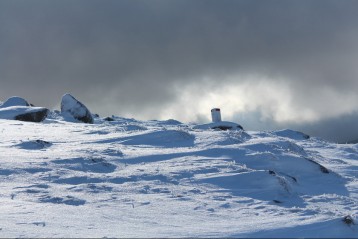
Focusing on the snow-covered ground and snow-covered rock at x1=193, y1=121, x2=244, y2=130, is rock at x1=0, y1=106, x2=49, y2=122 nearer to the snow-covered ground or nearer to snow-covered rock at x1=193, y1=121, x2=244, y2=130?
snow-covered rock at x1=193, y1=121, x2=244, y2=130

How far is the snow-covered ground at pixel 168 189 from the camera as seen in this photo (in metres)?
7.78

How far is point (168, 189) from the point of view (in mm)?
10289

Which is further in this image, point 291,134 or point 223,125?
point 223,125

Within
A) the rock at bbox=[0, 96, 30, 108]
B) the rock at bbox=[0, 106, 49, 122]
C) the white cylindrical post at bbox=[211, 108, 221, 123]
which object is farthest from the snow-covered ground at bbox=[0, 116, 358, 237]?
the rock at bbox=[0, 96, 30, 108]

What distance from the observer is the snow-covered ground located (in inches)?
306

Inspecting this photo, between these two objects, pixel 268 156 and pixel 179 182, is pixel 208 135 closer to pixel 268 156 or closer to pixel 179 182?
pixel 268 156

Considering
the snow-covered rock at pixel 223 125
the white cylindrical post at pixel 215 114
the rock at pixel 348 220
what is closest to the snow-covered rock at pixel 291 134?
the snow-covered rock at pixel 223 125

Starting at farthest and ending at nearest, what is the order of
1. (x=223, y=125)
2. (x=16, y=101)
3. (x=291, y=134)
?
(x=16, y=101)
(x=223, y=125)
(x=291, y=134)

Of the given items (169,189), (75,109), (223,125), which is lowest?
(169,189)

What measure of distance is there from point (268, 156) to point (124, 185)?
4955 millimetres

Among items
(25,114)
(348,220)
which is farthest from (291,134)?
(348,220)

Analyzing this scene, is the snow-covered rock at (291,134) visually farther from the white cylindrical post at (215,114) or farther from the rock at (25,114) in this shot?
the rock at (25,114)

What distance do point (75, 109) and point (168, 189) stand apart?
2359cm

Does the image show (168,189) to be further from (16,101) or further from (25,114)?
(16,101)
